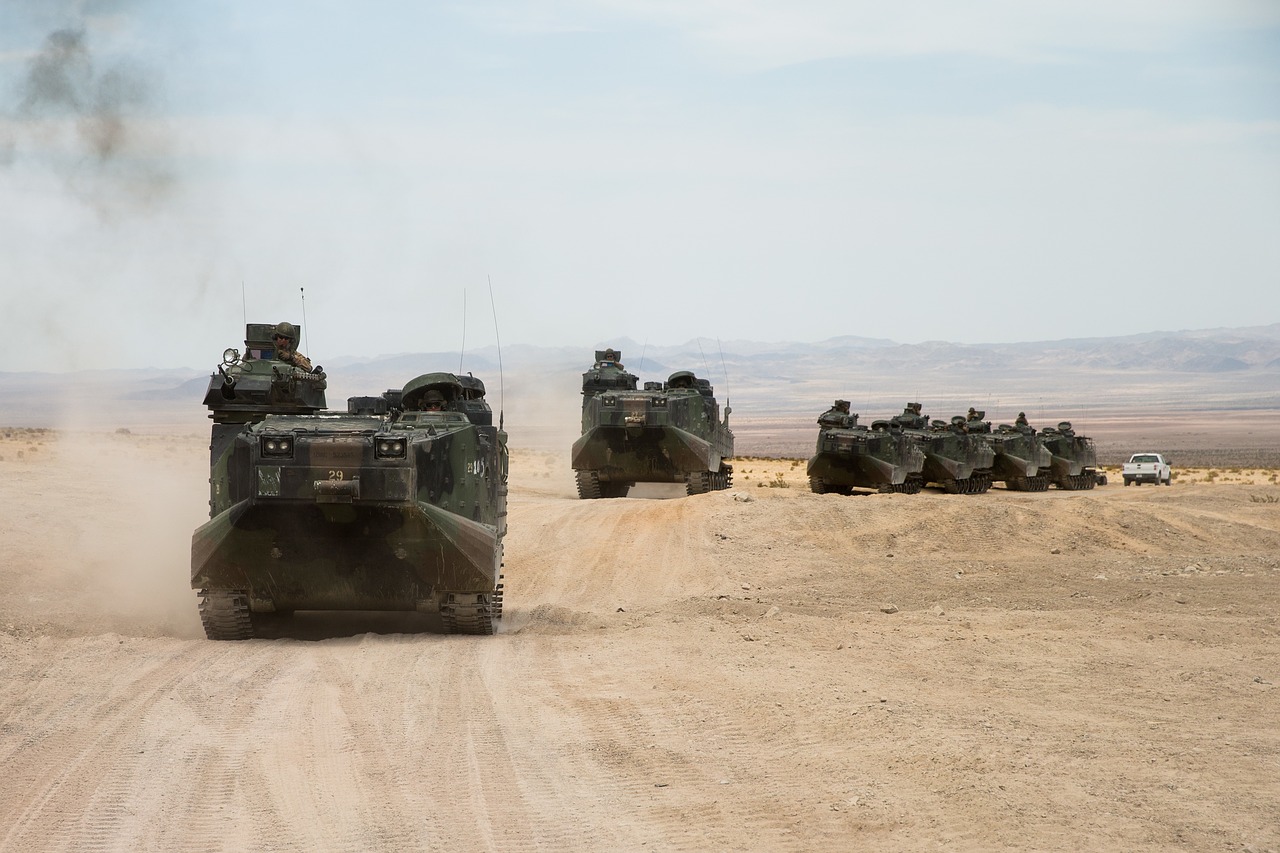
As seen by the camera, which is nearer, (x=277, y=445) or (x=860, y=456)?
(x=277, y=445)

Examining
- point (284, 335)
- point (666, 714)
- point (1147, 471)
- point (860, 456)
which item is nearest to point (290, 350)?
point (284, 335)

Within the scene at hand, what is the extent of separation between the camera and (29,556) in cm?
2155

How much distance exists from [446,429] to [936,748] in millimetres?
6595

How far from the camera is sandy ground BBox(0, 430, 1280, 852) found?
823 cm

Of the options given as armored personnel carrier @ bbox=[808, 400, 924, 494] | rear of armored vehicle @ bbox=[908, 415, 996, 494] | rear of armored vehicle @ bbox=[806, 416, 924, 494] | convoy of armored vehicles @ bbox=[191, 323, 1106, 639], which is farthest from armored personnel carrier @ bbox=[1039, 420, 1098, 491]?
convoy of armored vehicles @ bbox=[191, 323, 1106, 639]

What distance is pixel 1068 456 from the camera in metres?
47.4

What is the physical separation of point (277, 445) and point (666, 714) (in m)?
4.76

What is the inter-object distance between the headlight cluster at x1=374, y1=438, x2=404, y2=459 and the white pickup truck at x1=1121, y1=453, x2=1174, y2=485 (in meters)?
42.6

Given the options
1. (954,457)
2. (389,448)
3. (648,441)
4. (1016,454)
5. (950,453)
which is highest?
(389,448)

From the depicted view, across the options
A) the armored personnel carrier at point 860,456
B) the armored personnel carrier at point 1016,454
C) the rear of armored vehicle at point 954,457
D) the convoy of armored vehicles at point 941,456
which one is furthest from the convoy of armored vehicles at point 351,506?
the armored personnel carrier at point 1016,454

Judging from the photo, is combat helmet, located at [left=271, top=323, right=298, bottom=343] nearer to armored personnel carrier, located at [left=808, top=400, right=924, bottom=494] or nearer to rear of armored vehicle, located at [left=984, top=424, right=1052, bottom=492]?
armored personnel carrier, located at [left=808, top=400, right=924, bottom=494]

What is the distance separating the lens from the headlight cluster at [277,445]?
1351cm

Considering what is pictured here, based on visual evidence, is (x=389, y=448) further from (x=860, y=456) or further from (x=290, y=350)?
(x=860, y=456)

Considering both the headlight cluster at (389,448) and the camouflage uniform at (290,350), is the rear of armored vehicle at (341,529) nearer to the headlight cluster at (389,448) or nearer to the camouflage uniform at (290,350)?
the headlight cluster at (389,448)
